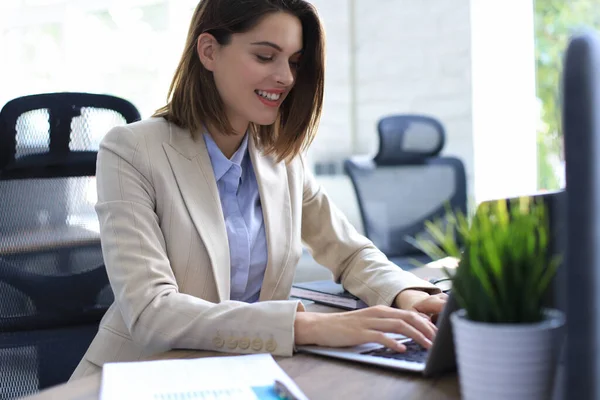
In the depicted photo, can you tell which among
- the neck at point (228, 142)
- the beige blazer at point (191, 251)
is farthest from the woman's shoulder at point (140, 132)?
the neck at point (228, 142)

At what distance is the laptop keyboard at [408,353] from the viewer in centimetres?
92

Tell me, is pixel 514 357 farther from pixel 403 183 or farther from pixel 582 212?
pixel 403 183

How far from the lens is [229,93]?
1.46 m

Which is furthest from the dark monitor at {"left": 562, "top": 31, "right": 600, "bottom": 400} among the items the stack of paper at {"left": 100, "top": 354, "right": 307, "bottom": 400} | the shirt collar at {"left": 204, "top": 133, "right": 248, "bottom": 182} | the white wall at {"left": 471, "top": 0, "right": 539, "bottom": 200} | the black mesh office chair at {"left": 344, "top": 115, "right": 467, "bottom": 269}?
the white wall at {"left": 471, "top": 0, "right": 539, "bottom": 200}

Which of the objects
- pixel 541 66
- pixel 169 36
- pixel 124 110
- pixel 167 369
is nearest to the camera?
pixel 167 369

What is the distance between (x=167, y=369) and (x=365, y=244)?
70 cm

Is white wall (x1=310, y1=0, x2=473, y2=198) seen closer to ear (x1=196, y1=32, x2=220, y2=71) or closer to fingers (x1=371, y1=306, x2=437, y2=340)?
ear (x1=196, y1=32, x2=220, y2=71)

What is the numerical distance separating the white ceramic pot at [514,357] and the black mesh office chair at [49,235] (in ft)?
3.65

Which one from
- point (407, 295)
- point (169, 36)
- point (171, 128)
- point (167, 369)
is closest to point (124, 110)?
point (171, 128)

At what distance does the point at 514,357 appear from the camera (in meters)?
0.62

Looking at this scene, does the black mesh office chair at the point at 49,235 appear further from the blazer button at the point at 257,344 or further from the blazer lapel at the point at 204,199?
the blazer button at the point at 257,344

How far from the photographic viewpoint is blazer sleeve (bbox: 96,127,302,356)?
1.00 metres

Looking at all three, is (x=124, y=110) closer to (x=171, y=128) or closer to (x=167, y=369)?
(x=171, y=128)

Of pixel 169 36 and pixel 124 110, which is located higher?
pixel 169 36
